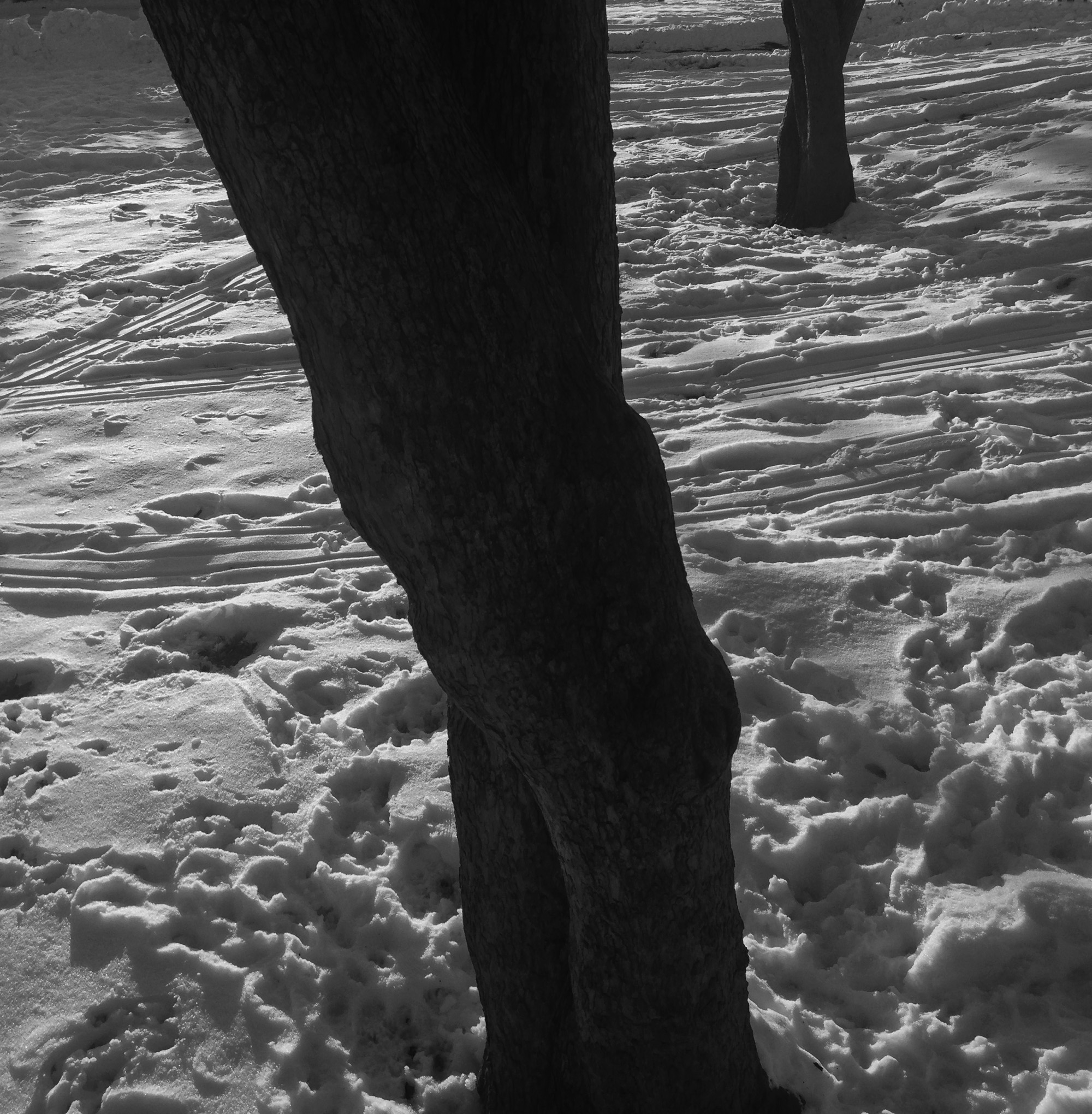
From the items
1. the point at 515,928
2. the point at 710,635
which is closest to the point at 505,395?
the point at 515,928

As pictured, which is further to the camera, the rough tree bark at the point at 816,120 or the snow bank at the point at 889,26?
the snow bank at the point at 889,26

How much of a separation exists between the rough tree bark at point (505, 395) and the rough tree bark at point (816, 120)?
17.2 ft

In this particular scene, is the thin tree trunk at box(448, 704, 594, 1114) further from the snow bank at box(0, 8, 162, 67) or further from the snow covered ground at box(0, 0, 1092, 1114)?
the snow bank at box(0, 8, 162, 67)

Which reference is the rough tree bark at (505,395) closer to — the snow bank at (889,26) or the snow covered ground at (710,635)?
the snow covered ground at (710,635)

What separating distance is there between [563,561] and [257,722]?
2.02 meters

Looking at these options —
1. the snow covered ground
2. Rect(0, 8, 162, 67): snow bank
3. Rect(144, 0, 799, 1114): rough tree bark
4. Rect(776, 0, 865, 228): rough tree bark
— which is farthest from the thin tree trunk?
Rect(0, 8, 162, 67): snow bank

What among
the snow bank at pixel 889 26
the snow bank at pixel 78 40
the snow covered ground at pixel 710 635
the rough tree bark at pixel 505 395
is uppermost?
the snow bank at pixel 78 40

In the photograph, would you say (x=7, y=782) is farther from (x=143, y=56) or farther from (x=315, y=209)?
(x=143, y=56)

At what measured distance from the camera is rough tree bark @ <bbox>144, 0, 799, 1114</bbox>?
1.23 meters

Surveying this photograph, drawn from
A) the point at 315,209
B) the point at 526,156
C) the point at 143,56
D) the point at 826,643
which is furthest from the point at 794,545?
the point at 143,56

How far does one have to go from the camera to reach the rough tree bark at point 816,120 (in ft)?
19.8

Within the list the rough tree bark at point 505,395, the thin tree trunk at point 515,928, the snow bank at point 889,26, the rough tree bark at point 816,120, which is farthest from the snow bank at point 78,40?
the thin tree trunk at point 515,928

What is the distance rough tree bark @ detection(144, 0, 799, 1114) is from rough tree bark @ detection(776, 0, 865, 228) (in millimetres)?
5232

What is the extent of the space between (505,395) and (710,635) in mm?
2126
